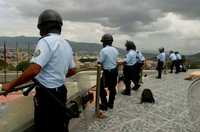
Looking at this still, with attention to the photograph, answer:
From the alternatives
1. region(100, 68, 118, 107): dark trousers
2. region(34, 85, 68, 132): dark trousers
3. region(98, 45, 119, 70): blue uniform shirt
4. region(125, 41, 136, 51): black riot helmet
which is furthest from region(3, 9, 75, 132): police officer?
region(125, 41, 136, 51): black riot helmet

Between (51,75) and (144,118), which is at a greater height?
(51,75)

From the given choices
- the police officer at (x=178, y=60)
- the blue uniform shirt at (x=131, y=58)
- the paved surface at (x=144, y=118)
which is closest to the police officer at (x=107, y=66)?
the paved surface at (x=144, y=118)

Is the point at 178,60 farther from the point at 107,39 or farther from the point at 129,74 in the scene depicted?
the point at 107,39

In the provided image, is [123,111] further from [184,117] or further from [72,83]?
[72,83]

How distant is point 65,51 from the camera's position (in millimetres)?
5727

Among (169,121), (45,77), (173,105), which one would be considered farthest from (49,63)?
(173,105)

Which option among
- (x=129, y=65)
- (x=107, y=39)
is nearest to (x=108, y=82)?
(x=107, y=39)

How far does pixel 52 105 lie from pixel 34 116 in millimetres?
273

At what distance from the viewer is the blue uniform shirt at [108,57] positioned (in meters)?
12.0

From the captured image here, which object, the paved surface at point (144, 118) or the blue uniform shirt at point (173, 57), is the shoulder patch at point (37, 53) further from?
the blue uniform shirt at point (173, 57)

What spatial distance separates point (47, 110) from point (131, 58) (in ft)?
38.9

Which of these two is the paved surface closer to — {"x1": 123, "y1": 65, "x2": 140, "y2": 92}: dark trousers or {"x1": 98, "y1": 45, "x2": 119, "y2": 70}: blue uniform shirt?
{"x1": 123, "y1": 65, "x2": 140, "y2": 92}: dark trousers

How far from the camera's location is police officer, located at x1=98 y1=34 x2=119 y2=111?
12.0 meters

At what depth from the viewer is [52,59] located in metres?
5.55
